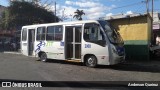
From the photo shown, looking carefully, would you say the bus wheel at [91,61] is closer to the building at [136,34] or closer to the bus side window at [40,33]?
the bus side window at [40,33]

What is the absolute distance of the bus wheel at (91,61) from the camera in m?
17.3

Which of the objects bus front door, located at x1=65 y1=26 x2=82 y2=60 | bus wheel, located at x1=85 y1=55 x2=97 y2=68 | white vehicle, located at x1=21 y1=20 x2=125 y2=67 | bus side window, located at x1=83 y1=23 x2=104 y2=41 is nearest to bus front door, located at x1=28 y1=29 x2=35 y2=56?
white vehicle, located at x1=21 y1=20 x2=125 y2=67

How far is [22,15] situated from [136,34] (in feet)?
77.2

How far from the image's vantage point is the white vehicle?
1670cm

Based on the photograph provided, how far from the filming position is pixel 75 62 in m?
19.8

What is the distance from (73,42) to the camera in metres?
18.5

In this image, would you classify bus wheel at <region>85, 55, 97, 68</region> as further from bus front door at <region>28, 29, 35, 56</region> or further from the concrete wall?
bus front door at <region>28, 29, 35, 56</region>

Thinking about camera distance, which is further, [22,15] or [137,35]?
[22,15]

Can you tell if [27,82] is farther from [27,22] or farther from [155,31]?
[27,22]

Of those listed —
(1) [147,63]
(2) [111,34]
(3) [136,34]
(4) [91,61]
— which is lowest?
(1) [147,63]

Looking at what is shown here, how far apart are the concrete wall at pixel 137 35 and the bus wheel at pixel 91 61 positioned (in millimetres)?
5298

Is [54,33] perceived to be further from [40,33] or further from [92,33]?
[92,33]

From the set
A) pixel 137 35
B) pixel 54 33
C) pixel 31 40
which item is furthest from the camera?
pixel 31 40

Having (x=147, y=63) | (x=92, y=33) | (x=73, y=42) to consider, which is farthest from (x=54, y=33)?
(x=147, y=63)
